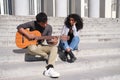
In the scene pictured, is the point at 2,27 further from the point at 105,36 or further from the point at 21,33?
the point at 105,36

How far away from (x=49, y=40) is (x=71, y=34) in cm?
69

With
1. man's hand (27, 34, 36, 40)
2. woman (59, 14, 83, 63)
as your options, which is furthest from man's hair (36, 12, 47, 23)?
woman (59, 14, 83, 63)

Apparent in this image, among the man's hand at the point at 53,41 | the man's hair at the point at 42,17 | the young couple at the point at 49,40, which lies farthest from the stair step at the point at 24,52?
the man's hair at the point at 42,17

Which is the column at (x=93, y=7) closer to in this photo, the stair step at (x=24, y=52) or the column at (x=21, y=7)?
the column at (x=21, y=7)

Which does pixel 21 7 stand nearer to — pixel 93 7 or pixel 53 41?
pixel 93 7

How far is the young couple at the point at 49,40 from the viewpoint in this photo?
14.7ft

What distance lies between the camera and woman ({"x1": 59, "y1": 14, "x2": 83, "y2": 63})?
491 centimetres

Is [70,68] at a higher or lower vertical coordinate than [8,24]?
lower

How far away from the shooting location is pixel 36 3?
1520 cm

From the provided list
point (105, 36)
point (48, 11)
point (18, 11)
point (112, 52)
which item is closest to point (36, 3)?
point (48, 11)

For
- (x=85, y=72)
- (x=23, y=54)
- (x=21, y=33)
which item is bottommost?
(x=85, y=72)

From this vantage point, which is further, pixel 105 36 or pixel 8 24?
pixel 105 36

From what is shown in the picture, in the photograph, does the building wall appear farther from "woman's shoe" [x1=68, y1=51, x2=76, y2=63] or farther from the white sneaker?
the white sneaker

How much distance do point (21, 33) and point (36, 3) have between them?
10.8 meters
